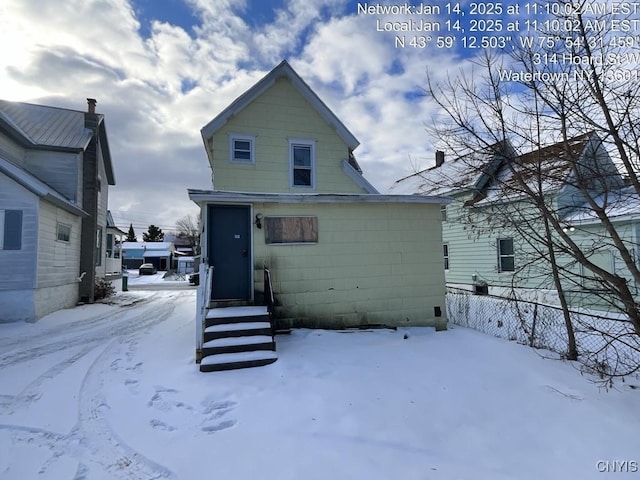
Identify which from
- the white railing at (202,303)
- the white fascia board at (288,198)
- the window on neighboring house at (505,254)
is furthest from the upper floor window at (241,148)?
the window on neighboring house at (505,254)

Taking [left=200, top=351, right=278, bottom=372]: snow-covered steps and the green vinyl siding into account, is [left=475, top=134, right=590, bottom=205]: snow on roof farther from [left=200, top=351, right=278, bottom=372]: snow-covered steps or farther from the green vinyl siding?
the green vinyl siding

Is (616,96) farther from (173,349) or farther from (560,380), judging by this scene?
(173,349)

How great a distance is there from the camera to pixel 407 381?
497 centimetres

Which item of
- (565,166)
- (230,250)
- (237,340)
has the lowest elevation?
(237,340)

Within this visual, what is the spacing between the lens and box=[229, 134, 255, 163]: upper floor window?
10.8 m

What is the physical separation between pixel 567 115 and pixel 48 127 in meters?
18.4

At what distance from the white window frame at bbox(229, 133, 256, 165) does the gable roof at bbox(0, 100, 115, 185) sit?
732 cm

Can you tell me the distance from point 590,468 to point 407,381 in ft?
7.25

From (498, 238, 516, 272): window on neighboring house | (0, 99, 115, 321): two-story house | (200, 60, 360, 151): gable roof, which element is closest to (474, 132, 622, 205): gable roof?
(200, 60, 360, 151): gable roof

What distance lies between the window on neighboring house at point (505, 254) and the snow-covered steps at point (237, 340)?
11.2 meters

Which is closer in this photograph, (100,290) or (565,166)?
(565,166)

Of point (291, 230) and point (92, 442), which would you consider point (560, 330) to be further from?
point (92, 442)

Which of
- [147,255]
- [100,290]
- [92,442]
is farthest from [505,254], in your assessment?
[147,255]

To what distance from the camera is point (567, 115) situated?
4.51 m
